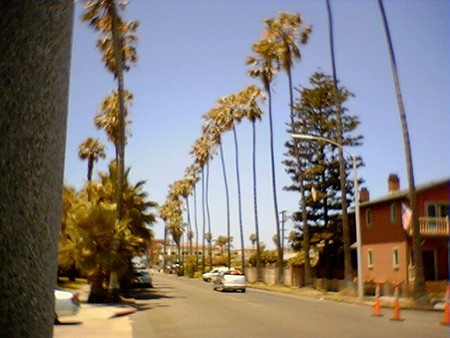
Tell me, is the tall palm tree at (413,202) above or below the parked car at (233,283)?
above

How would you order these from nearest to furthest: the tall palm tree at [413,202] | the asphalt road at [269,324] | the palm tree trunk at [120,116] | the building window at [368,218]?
the asphalt road at [269,324], the tall palm tree at [413,202], the palm tree trunk at [120,116], the building window at [368,218]

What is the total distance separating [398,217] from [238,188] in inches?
1283

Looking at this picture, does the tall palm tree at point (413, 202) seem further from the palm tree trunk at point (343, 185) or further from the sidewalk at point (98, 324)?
the sidewalk at point (98, 324)

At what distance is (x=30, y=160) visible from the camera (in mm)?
1160

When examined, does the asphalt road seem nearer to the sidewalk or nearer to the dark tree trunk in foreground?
the sidewalk

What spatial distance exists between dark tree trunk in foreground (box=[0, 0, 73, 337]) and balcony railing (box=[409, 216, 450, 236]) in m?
34.5

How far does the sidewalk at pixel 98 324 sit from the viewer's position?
46.9 feet

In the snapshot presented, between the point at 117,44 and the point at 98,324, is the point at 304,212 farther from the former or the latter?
the point at 98,324

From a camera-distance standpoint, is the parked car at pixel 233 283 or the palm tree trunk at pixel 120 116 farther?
the parked car at pixel 233 283

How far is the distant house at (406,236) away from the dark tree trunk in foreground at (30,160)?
32.7 m

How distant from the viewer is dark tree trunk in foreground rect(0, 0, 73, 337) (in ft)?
3.69

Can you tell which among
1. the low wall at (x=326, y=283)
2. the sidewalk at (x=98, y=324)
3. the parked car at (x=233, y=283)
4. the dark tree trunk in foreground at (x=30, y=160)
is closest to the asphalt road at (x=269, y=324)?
the sidewalk at (x=98, y=324)

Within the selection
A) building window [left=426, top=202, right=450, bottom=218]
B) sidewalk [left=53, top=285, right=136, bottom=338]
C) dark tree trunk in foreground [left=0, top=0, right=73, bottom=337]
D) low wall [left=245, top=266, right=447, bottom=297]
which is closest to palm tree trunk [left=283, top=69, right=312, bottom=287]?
low wall [left=245, top=266, right=447, bottom=297]

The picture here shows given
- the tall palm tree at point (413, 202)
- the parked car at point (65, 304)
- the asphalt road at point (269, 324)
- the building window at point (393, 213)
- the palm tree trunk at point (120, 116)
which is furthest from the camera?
the building window at point (393, 213)
